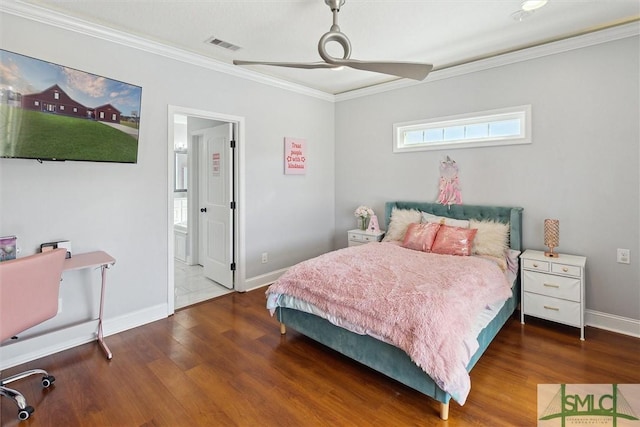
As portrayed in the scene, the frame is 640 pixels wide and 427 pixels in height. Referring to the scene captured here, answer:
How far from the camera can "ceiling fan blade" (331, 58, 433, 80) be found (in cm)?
207

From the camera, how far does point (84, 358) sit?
2.57 metres

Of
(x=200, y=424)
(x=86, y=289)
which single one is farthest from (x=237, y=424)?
(x=86, y=289)

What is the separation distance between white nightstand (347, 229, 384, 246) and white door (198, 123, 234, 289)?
1.68m

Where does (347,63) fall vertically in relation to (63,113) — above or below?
above

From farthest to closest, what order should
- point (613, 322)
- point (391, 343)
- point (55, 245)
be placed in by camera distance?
point (613, 322)
point (55, 245)
point (391, 343)

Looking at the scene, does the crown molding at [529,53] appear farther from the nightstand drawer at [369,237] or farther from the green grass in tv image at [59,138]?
the green grass in tv image at [59,138]

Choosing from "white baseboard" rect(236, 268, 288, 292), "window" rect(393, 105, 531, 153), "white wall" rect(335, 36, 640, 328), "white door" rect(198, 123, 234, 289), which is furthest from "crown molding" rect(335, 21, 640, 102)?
"white baseboard" rect(236, 268, 288, 292)

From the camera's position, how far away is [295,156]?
4.59m

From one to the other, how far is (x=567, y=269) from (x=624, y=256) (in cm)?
56

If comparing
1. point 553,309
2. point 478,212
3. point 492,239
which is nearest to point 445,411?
point 553,309

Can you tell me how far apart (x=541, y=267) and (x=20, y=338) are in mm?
4498

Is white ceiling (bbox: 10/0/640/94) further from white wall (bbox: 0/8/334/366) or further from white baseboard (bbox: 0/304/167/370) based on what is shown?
white baseboard (bbox: 0/304/167/370)

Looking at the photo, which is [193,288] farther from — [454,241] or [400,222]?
[454,241]

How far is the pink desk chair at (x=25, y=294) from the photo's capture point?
1.80 m
